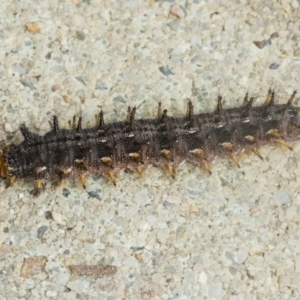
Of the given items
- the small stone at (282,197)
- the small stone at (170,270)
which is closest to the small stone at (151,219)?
the small stone at (170,270)

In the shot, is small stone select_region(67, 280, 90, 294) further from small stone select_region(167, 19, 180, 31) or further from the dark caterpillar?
small stone select_region(167, 19, 180, 31)

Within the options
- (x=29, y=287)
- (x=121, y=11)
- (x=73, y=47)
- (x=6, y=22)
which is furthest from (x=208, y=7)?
(x=29, y=287)

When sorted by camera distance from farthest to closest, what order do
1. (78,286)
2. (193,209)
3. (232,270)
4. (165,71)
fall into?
(165,71)
(193,209)
(232,270)
(78,286)

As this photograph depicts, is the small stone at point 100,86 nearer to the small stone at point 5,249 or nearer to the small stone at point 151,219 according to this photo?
the small stone at point 151,219

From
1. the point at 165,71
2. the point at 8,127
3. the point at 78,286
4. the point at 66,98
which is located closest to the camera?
the point at 78,286

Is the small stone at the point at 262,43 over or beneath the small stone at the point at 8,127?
over

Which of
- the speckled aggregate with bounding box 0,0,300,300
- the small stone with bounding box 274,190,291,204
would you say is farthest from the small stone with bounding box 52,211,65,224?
the small stone with bounding box 274,190,291,204

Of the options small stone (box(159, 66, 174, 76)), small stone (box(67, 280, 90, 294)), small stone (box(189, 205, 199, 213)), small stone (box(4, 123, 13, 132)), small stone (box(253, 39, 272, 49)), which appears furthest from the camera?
small stone (box(253, 39, 272, 49))

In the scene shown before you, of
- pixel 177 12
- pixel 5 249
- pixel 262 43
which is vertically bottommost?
pixel 5 249

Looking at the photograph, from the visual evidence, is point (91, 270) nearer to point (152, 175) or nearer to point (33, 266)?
point (33, 266)

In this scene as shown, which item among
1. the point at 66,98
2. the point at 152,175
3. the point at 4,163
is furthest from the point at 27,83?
the point at 152,175
